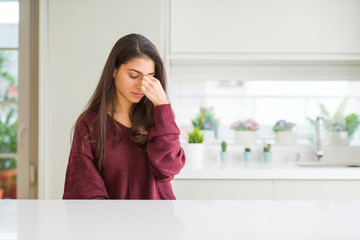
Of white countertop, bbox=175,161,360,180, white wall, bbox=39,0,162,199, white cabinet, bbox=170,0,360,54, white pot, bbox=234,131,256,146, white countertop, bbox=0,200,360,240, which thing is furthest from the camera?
white pot, bbox=234,131,256,146

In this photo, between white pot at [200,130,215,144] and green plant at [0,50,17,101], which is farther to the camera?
white pot at [200,130,215,144]

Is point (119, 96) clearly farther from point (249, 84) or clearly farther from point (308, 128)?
point (308, 128)

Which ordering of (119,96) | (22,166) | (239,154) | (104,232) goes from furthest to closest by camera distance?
(239,154) < (22,166) < (119,96) < (104,232)

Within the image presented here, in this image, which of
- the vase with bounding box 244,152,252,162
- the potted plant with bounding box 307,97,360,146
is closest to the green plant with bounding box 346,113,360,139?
the potted plant with bounding box 307,97,360,146

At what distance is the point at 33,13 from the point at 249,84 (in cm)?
171

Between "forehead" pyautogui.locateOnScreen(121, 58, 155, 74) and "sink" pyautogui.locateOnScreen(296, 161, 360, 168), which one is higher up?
"forehead" pyautogui.locateOnScreen(121, 58, 155, 74)

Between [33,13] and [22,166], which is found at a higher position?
[33,13]

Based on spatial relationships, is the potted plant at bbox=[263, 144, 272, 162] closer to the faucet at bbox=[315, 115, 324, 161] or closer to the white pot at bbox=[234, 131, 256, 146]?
the white pot at bbox=[234, 131, 256, 146]

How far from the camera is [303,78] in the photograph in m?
2.80

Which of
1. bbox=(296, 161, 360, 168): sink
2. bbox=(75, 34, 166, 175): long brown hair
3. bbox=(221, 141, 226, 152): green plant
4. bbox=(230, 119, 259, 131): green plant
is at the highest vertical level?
bbox=(75, 34, 166, 175): long brown hair

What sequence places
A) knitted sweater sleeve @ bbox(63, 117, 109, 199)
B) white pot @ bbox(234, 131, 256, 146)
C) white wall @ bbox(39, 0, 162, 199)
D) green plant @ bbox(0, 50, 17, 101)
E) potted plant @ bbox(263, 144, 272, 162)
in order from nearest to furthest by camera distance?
knitted sweater sleeve @ bbox(63, 117, 109, 199) < white wall @ bbox(39, 0, 162, 199) < green plant @ bbox(0, 50, 17, 101) < potted plant @ bbox(263, 144, 272, 162) < white pot @ bbox(234, 131, 256, 146)

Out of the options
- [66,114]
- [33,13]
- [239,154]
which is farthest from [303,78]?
[33,13]

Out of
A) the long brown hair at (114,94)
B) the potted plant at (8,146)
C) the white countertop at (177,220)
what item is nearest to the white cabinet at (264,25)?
the long brown hair at (114,94)

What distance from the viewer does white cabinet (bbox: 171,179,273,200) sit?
208 centimetres
